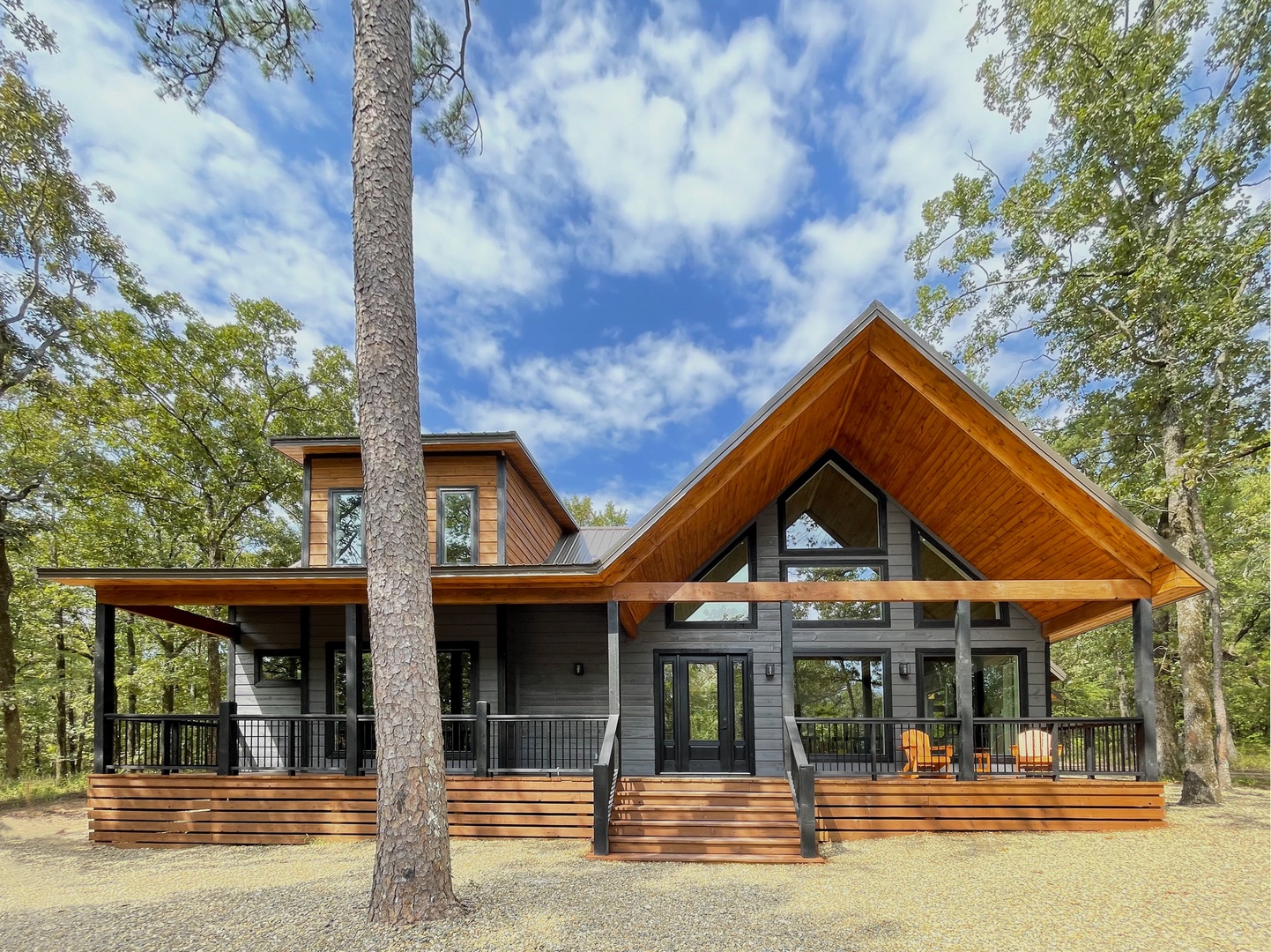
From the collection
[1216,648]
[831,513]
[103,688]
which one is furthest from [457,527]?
[1216,648]

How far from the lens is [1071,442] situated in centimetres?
1241

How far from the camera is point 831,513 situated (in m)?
10.2

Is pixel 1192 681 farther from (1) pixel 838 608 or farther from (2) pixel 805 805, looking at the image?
(2) pixel 805 805

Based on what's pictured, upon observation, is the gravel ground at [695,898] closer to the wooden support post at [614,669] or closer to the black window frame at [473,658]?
the wooden support post at [614,669]

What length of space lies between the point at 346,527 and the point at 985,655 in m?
9.91

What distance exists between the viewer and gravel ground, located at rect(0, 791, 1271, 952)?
426cm

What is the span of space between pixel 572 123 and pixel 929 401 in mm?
9264

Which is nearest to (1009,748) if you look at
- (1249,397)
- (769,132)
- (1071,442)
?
(1071,442)

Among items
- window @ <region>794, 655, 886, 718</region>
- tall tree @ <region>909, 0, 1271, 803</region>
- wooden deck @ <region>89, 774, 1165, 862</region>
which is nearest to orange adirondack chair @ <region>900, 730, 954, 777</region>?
wooden deck @ <region>89, 774, 1165, 862</region>

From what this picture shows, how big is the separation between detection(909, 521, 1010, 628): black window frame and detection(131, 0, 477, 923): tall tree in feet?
25.0

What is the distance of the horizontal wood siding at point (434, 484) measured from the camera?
32.0ft

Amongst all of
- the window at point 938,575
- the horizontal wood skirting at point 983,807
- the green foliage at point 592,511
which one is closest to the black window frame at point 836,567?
the window at point 938,575

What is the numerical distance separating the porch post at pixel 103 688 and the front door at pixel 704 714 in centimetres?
705

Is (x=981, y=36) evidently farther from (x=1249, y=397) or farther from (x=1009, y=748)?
(x=1009, y=748)
